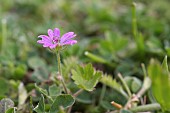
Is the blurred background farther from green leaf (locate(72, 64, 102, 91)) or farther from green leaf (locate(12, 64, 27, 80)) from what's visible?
green leaf (locate(72, 64, 102, 91))

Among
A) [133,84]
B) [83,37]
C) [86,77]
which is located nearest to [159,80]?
[86,77]

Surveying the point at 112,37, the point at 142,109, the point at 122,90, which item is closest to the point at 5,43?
the point at 112,37

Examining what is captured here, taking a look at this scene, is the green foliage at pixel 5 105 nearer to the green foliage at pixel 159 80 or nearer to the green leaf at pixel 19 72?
the green leaf at pixel 19 72

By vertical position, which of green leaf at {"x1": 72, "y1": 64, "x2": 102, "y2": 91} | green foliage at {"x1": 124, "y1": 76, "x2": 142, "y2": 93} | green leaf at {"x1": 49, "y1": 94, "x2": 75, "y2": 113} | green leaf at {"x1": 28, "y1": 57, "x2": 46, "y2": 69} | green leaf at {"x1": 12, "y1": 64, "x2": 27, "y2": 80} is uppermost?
green leaf at {"x1": 28, "y1": 57, "x2": 46, "y2": 69}

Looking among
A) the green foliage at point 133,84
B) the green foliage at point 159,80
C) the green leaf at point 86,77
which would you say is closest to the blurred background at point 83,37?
the green foliage at point 133,84

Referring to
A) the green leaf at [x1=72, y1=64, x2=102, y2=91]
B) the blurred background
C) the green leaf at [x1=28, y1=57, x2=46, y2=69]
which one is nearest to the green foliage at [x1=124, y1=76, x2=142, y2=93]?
the blurred background

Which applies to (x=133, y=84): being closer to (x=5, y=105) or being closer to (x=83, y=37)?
(x=5, y=105)
